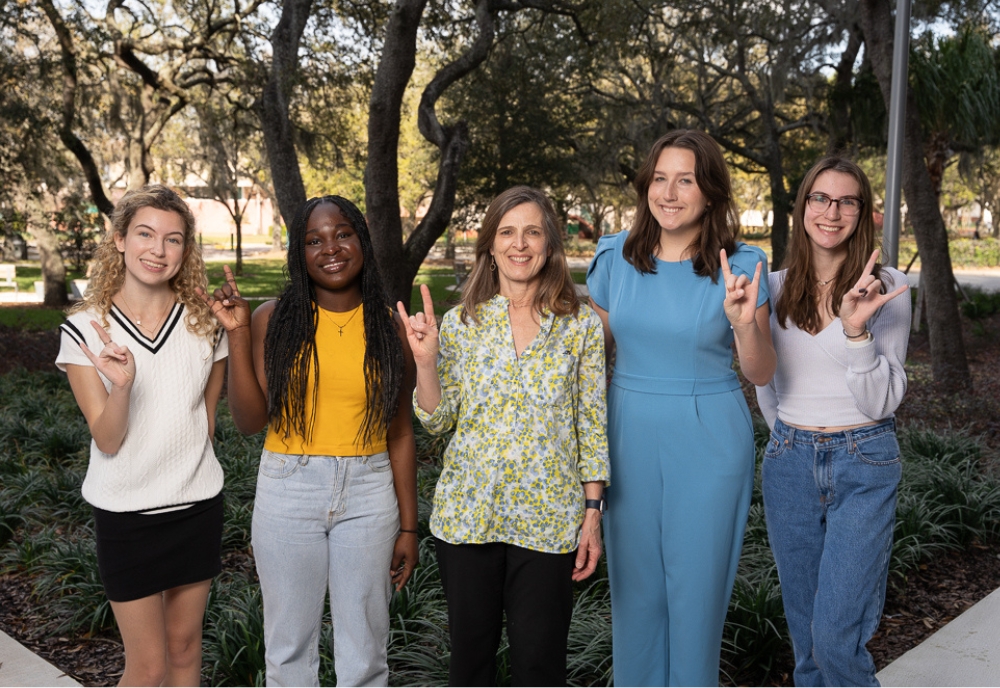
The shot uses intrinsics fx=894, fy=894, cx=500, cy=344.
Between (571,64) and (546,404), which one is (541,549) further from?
(571,64)

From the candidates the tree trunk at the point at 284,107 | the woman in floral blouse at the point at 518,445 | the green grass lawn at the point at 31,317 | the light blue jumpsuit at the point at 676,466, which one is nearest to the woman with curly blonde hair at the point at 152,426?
the woman in floral blouse at the point at 518,445

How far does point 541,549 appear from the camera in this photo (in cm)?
260

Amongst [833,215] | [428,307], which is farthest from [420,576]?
[833,215]

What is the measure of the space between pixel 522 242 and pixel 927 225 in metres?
8.18

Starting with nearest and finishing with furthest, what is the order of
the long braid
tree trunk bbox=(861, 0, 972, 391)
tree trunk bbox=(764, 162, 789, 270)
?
the long braid < tree trunk bbox=(861, 0, 972, 391) < tree trunk bbox=(764, 162, 789, 270)

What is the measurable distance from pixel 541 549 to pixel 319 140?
15.3m

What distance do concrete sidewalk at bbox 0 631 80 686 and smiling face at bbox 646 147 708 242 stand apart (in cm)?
306

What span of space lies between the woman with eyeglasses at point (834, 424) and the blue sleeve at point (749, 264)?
207mm

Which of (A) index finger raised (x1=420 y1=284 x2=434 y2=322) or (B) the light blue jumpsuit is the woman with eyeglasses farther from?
(A) index finger raised (x1=420 y1=284 x2=434 y2=322)

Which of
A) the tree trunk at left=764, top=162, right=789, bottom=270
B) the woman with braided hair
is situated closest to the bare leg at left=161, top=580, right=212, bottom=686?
the woman with braided hair

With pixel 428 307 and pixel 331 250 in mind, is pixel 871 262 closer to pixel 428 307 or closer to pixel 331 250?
pixel 428 307

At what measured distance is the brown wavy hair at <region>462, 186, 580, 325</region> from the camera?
9.02 feet

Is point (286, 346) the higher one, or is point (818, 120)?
point (818, 120)

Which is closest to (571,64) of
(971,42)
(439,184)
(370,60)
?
(370,60)
